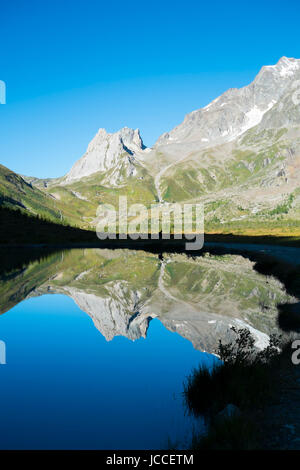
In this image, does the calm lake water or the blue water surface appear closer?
the blue water surface

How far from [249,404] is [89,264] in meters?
53.0

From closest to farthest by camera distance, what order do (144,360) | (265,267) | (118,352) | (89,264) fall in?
(144,360), (118,352), (265,267), (89,264)

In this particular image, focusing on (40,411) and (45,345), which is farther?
(45,345)

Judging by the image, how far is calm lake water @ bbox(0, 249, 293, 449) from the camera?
957 centimetres

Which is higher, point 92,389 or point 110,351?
point 92,389

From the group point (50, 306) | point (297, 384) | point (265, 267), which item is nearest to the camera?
point (297, 384)

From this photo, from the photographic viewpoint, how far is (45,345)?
17719 mm

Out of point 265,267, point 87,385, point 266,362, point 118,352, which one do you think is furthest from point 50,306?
point 265,267

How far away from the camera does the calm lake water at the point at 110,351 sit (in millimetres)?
9570

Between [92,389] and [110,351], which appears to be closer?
[92,389]

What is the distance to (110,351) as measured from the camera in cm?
1686

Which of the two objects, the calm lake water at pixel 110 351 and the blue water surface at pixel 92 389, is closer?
the blue water surface at pixel 92 389

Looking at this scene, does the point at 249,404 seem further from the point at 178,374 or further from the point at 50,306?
the point at 50,306
